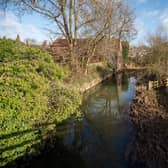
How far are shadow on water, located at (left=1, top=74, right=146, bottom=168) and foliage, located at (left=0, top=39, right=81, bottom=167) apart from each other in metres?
0.22

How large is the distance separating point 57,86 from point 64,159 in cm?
268

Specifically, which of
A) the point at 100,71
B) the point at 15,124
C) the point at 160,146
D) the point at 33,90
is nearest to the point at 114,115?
the point at 160,146

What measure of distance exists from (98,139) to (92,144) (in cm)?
50

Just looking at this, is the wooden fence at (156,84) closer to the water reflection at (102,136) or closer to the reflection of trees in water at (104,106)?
the reflection of trees in water at (104,106)

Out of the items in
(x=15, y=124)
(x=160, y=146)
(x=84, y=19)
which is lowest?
(x=160, y=146)

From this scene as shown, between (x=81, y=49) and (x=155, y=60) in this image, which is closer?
(x=81, y=49)

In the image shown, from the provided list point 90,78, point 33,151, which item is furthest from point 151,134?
point 90,78

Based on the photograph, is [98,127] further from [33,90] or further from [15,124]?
[15,124]

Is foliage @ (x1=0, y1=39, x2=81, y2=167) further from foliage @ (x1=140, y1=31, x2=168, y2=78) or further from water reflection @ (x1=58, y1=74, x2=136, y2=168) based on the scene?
foliage @ (x1=140, y1=31, x2=168, y2=78)

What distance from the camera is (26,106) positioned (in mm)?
4750

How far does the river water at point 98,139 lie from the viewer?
19.1 ft

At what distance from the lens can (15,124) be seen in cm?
432

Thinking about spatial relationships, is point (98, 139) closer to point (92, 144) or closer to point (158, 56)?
point (92, 144)

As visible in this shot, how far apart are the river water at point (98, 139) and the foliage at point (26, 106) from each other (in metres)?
1.41
